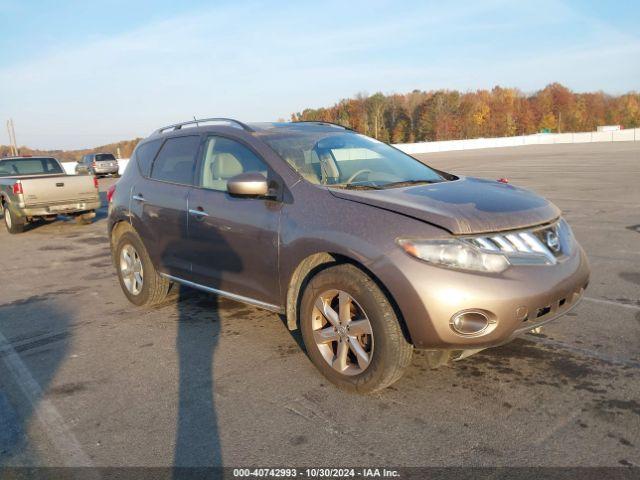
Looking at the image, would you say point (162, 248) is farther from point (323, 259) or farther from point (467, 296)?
point (467, 296)

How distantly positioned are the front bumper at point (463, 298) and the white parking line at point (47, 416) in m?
1.94

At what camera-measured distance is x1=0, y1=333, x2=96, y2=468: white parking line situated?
2.96 m

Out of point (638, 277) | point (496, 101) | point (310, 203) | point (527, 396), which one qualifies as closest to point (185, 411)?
point (310, 203)

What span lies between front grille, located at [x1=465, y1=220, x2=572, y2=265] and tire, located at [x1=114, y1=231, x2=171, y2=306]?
344cm

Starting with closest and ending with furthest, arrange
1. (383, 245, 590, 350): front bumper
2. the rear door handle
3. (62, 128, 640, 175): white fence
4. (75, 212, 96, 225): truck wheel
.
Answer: (383, 245, 590, 350): front bumper → the rear door handle → (75, 212, 96, 225): truck wheel → (62, 128, 640, 175): white fence

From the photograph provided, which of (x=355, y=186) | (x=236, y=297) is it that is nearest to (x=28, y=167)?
(x=236, y=297)

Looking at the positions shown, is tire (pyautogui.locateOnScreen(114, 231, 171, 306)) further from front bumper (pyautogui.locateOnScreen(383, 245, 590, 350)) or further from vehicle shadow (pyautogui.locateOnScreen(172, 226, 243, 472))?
front bumper (pyautogui.locateOnScreen(383, 245, 590, 350))

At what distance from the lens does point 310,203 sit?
12.4 feet

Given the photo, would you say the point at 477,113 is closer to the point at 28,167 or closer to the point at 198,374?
the point at 28,167

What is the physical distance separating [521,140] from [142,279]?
67440 mm

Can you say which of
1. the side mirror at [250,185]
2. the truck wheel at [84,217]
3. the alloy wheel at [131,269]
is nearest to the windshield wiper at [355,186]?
the side mirror at [250,185]

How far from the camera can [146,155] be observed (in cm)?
577

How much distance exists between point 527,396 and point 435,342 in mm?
753

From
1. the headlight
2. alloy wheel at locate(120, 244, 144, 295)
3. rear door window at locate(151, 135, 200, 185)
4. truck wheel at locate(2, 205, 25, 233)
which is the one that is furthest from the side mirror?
truck wheel at locate(2, 205, 25, 233)
